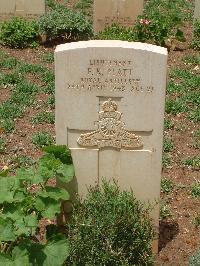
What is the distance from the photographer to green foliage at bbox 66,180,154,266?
4262mm

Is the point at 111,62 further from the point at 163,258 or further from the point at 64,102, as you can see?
the point at 163,258

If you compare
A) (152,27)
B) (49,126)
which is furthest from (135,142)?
(152,27)

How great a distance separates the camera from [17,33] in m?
9.64

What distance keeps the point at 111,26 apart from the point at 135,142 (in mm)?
5653

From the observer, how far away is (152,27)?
956 cm

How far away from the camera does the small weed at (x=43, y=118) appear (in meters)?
7.23

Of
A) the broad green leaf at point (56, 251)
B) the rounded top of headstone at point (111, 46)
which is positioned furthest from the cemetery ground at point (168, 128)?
the rounded top of headstone at point (111, 46)

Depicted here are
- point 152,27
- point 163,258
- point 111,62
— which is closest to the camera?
point 111,62

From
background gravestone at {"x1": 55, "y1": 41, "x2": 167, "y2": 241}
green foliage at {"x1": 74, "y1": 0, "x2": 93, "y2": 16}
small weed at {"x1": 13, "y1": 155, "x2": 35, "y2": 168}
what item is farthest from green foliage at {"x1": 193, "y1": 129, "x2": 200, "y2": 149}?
green foliage at {"x1": 74, "y1": 0, "x2": 93, "y2": 16}

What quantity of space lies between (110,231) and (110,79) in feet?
3.50

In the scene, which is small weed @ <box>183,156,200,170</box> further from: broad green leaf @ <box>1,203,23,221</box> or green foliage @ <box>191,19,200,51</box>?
green foliage @ <box>191,19,200,51</box>

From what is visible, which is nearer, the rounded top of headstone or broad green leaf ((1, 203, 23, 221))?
broad green leaf ((1, 203, 23, 221))

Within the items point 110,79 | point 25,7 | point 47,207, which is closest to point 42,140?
point 110,79

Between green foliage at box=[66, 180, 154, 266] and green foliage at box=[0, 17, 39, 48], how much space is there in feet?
18.3
